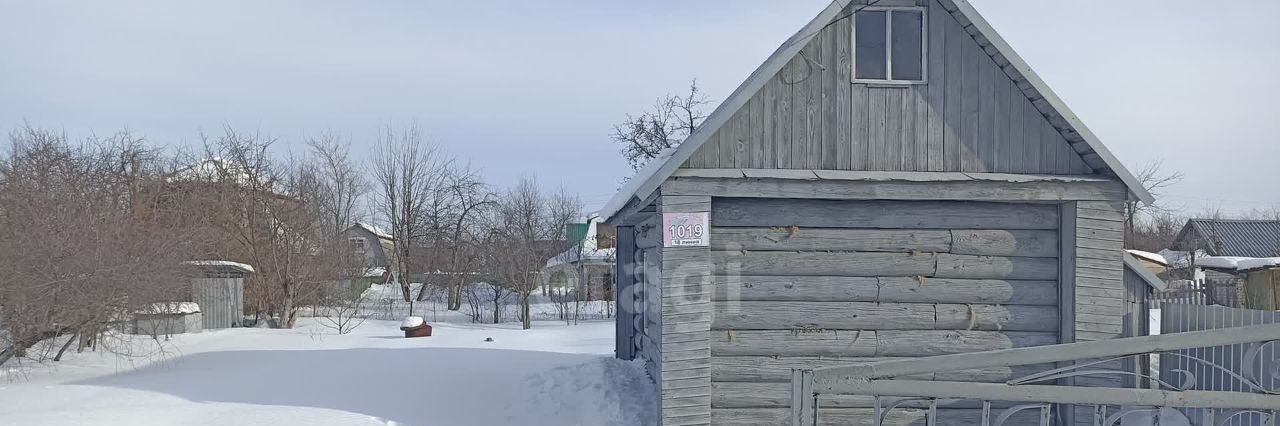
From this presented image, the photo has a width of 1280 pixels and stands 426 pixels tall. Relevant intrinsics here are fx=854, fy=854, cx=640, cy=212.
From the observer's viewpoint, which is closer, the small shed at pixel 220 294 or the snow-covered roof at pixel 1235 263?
the small shed at pixel 220 294

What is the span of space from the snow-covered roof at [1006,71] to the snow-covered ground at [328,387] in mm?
3055

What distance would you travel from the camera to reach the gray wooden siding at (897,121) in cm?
809

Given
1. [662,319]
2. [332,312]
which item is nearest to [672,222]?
[662,319]

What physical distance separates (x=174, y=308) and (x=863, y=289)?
1290 cm

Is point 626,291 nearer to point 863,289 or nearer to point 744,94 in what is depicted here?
point 863,289

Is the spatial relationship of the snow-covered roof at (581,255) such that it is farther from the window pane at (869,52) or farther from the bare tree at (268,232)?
the window pane at (869,52)

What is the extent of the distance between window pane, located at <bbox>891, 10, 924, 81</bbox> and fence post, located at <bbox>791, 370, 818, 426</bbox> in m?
4.94

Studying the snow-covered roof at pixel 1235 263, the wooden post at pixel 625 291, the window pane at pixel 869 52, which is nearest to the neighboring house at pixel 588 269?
the wooden post at pixel 625 291

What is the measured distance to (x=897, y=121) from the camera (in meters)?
8.22

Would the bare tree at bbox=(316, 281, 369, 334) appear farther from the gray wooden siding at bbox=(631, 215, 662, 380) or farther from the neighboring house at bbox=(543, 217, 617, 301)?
the gray wooden siding at bbox=(631, 215, 662, 380)

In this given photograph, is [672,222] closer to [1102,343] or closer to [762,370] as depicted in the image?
[762,370]

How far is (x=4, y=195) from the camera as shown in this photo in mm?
11570

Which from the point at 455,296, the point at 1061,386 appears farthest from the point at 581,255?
the point at 1061,386

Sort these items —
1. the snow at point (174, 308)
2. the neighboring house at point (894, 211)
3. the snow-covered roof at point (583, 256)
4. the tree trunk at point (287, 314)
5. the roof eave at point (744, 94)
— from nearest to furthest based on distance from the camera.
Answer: the roof eave at point (744, 94) < the neighboring house at point (894, 211) < the snow at point (174, 308) < the tree trunk at point (287, 314) < the snow-covered roof at point (583, 256)
